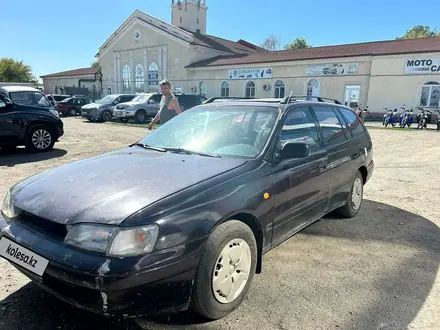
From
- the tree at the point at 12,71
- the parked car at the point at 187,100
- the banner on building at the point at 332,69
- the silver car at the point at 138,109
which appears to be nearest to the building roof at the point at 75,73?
the tree at the point at 12,71

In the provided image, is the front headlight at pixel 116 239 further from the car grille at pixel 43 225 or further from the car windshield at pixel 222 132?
the car windshield at pixel 222 132

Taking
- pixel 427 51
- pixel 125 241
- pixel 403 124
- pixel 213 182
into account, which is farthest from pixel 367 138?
pixel 427 51

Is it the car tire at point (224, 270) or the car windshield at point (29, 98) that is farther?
the car windshield at point (29, 98)

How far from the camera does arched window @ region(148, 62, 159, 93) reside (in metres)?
40.4

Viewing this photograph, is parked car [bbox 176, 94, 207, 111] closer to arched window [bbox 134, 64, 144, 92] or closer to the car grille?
the car grille

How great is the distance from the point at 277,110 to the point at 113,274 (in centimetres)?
224

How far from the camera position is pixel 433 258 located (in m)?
3.55

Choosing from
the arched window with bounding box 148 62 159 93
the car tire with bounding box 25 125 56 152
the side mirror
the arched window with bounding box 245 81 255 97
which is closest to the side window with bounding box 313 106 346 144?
the side mirror

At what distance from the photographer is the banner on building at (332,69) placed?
89.0 ft

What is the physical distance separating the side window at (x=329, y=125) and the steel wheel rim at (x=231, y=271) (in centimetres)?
192

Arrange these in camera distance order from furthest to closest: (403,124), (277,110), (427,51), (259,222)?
(427,51) → (403,124) → (277,110) → (259,222)

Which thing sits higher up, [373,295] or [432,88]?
[432,88]

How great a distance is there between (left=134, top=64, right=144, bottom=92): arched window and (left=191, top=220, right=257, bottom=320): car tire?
41926 mm

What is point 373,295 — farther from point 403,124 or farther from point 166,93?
point 403,124
